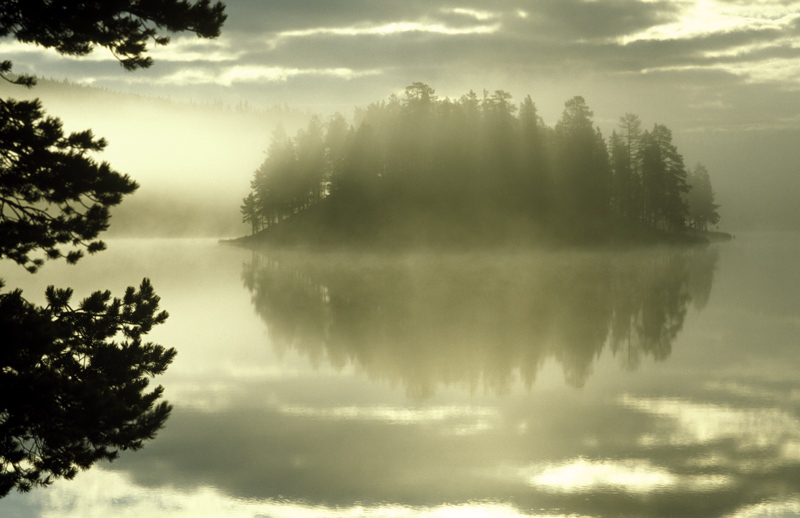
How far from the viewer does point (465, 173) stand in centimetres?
9431

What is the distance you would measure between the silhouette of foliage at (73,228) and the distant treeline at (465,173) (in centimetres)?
7396

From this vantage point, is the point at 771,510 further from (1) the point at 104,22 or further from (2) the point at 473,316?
(2) the point at 473,316

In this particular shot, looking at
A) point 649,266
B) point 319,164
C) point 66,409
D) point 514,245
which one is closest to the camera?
point 66,409

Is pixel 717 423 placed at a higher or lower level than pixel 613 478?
lower

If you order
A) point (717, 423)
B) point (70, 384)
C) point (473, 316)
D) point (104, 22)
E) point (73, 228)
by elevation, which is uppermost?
point (104, 22)

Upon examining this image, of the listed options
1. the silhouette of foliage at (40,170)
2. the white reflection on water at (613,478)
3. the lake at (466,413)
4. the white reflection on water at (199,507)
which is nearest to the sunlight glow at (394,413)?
the lake at (466,413)

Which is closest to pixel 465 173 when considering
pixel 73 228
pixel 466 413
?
pixel 466 413

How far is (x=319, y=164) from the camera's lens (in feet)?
347

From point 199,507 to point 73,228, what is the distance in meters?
4.75

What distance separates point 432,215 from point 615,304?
52.2 meters

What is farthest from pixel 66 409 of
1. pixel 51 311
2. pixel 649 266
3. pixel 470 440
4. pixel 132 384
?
pixel 649 266

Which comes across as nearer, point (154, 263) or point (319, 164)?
point (154, 263)

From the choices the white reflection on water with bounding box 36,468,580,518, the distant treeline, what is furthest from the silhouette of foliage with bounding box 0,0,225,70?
the distant treeline

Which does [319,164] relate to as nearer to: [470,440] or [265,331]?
[265,331]
